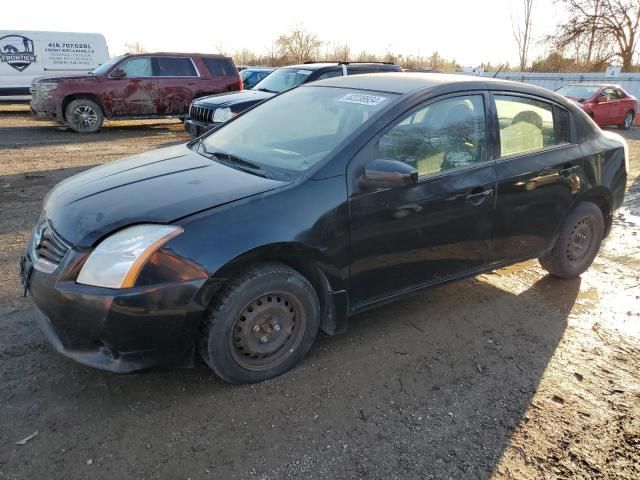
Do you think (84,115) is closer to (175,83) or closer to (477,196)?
(175,83)

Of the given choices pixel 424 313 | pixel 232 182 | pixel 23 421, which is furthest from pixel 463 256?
pixel 23 421

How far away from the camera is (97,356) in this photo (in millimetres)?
2432

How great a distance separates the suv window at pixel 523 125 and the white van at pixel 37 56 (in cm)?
1538

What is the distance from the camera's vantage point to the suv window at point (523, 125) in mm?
3575

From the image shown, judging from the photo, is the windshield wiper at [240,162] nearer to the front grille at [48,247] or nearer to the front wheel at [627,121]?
the front grille at [48,247]

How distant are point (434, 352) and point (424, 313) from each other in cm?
54

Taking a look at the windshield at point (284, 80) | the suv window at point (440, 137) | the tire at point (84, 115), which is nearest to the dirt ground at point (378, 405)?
the suv window at point (440, 137)

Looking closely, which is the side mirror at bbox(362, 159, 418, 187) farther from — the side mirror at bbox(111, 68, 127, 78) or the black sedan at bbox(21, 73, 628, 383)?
the side mirror at bbox(111, 68, 127, 78)

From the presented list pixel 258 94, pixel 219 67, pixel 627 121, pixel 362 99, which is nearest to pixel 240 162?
pixel 362 99

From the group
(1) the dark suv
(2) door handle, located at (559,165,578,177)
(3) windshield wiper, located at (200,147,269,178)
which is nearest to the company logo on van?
(1) the dark suv

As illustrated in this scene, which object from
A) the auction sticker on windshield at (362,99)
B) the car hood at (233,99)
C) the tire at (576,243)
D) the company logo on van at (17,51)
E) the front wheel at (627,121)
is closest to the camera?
the auction sticker on windshield at (362,99)

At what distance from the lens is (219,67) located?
44.5 feet

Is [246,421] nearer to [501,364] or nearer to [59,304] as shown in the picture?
[59,304]

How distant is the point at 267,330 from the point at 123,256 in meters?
0.87
